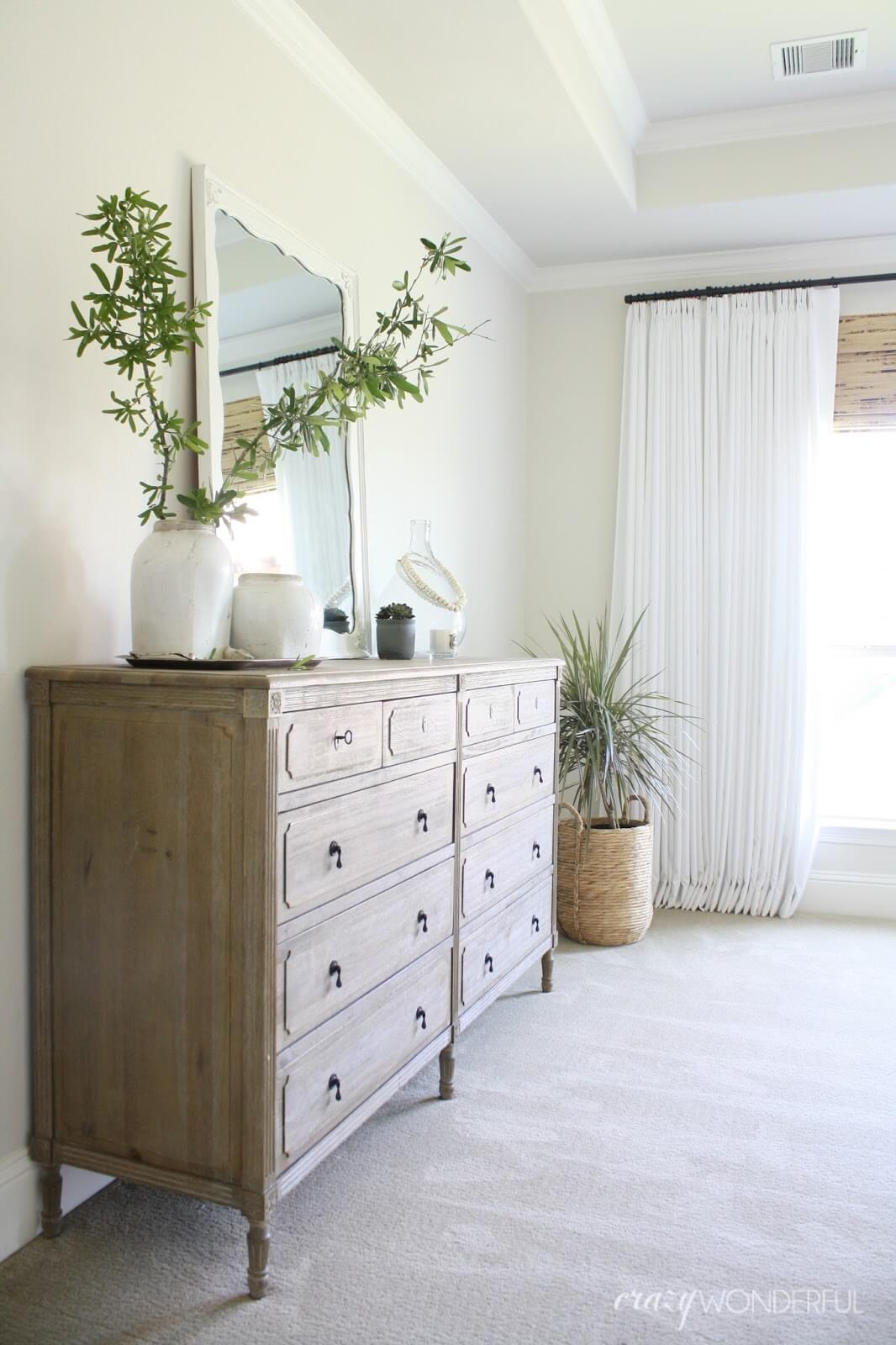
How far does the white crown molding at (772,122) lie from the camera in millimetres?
3506

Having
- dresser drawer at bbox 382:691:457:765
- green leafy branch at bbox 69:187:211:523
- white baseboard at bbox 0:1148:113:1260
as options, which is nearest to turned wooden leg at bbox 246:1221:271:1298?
white baseboard at bbox 0:1148:113:1260

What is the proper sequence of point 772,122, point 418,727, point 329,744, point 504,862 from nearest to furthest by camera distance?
1. point 329,744
2. point 418,727
3. point 504,862
4. point 772,122

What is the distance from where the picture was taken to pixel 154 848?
1.79 m

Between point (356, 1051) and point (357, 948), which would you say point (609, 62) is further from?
point (356, 1051)

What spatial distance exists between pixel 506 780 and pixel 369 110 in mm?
1913

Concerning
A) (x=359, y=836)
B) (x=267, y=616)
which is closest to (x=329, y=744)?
(x=359, y=836)

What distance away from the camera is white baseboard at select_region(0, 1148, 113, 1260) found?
186 centimetres

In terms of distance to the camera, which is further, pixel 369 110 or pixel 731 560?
pixel 731 560

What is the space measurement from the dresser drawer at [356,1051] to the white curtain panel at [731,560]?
2096 mm

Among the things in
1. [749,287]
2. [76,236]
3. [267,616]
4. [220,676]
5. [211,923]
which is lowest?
[211,923]

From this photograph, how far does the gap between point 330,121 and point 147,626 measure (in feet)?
5.56

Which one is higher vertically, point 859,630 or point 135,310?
point 135,310

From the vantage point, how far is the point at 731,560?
421 cm

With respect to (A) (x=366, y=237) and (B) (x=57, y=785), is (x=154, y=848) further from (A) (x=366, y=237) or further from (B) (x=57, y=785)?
(A) (x=366, y=237)
